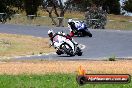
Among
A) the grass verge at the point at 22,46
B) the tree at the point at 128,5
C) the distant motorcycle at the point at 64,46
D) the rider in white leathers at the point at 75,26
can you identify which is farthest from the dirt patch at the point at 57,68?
the tree at the point at 128,5

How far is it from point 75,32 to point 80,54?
12.4m

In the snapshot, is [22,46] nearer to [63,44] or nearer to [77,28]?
[63,44]

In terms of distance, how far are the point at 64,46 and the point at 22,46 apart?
6014 millimetres

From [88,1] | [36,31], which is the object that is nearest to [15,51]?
[36,31]

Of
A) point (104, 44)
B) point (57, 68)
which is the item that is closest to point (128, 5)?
point (104, 44)

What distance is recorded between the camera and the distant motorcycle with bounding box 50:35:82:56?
2245 centimetres

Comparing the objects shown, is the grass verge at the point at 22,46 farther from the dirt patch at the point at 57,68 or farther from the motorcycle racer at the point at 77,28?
the dirt patch at the point at 57,68

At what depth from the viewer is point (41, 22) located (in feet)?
163

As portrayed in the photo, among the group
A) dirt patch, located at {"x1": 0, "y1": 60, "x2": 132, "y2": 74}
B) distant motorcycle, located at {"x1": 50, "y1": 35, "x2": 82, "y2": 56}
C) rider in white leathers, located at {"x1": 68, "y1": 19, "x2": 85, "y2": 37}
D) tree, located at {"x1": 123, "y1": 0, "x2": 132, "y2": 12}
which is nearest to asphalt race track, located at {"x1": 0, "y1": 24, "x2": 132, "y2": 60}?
distant motorcycle, located at {"x1": 50, "y1": 35, "x2": 82, "y2": 56}

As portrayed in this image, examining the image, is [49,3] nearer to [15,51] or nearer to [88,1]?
[88,1]

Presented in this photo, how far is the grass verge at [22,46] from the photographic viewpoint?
981 inches

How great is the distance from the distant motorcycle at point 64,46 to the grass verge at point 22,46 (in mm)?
2313

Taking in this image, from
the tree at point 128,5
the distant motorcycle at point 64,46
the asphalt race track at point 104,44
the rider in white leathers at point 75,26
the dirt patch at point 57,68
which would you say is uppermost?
the dirt patch at point 57,68

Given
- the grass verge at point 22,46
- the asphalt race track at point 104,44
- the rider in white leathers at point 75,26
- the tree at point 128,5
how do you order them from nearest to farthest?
the asphalt race track at point 104,44
the grass verge at point 22,46
the rider in white leathers at point 75,26
the tree at point 128,5
